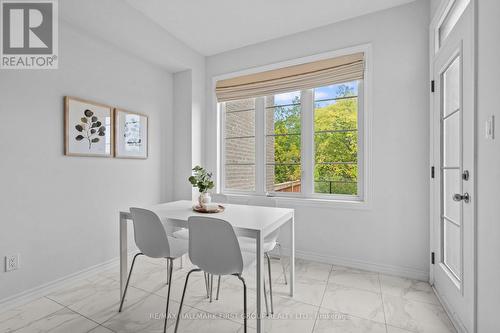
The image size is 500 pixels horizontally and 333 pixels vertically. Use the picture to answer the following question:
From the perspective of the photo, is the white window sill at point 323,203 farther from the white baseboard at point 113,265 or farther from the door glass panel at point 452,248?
the door glass panel at point 452,248

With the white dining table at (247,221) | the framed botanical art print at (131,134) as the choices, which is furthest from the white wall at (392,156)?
the framed botanical art print at (131,134)

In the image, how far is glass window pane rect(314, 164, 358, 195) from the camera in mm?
2805

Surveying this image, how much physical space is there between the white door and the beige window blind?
745 mm

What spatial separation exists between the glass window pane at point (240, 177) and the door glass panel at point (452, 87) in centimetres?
218

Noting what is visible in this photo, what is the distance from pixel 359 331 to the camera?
65.4 inches

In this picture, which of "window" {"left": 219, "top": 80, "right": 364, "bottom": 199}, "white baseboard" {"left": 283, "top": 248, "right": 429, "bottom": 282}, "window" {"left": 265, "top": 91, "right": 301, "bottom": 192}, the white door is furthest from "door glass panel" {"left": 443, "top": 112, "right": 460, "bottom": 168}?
"window" {"left": 265, "top": 91, "right": 301, "bottom": 192}

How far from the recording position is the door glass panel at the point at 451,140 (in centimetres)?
180

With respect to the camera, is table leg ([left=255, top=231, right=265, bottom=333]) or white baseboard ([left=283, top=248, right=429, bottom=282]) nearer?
table leg ([left=255, top=231, right=265, bottom=333])

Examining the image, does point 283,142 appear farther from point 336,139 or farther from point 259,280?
point 259,280

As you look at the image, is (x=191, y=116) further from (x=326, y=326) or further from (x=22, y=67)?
(x=326, y=326)

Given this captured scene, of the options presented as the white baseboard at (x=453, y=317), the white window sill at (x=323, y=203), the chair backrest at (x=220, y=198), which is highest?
the chair backrest at (x=220, y=198)

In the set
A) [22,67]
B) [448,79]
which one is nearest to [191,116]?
[22,67]

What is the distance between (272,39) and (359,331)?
3178mm

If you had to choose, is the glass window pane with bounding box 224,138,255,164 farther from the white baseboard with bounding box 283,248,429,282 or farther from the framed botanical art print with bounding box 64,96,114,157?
the framed botanical art print with bounding box 64,96,114,157
